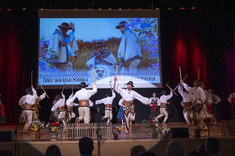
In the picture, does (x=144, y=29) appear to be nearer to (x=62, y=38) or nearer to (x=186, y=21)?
(x=186, y=21)

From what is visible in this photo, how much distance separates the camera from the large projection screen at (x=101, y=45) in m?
10.8

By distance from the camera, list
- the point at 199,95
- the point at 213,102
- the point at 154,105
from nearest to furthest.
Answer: the point at 199,95 → the point at 154,105 → the point at 213,102

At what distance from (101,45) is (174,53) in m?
3.42

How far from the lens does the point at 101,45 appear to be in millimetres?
10984

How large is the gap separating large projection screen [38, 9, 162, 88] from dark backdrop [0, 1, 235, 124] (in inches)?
38.6

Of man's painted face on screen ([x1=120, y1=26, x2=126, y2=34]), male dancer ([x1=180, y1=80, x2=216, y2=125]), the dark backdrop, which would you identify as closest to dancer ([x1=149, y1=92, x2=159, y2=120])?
the dark backdrop

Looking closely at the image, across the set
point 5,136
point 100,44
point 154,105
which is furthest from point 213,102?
point 5,136

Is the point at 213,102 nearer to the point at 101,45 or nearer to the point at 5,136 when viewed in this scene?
the point at 101,45

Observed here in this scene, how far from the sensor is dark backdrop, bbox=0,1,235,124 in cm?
1138

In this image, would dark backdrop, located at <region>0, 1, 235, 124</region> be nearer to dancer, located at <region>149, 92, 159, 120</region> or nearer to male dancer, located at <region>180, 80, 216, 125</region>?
dancer, located at <region>149, 92, 159, 120</region>

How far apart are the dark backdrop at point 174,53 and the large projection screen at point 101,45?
3.22 feet

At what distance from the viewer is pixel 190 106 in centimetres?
948

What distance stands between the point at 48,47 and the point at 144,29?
163 inches

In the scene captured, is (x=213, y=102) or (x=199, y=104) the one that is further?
(x=213, y=102)
